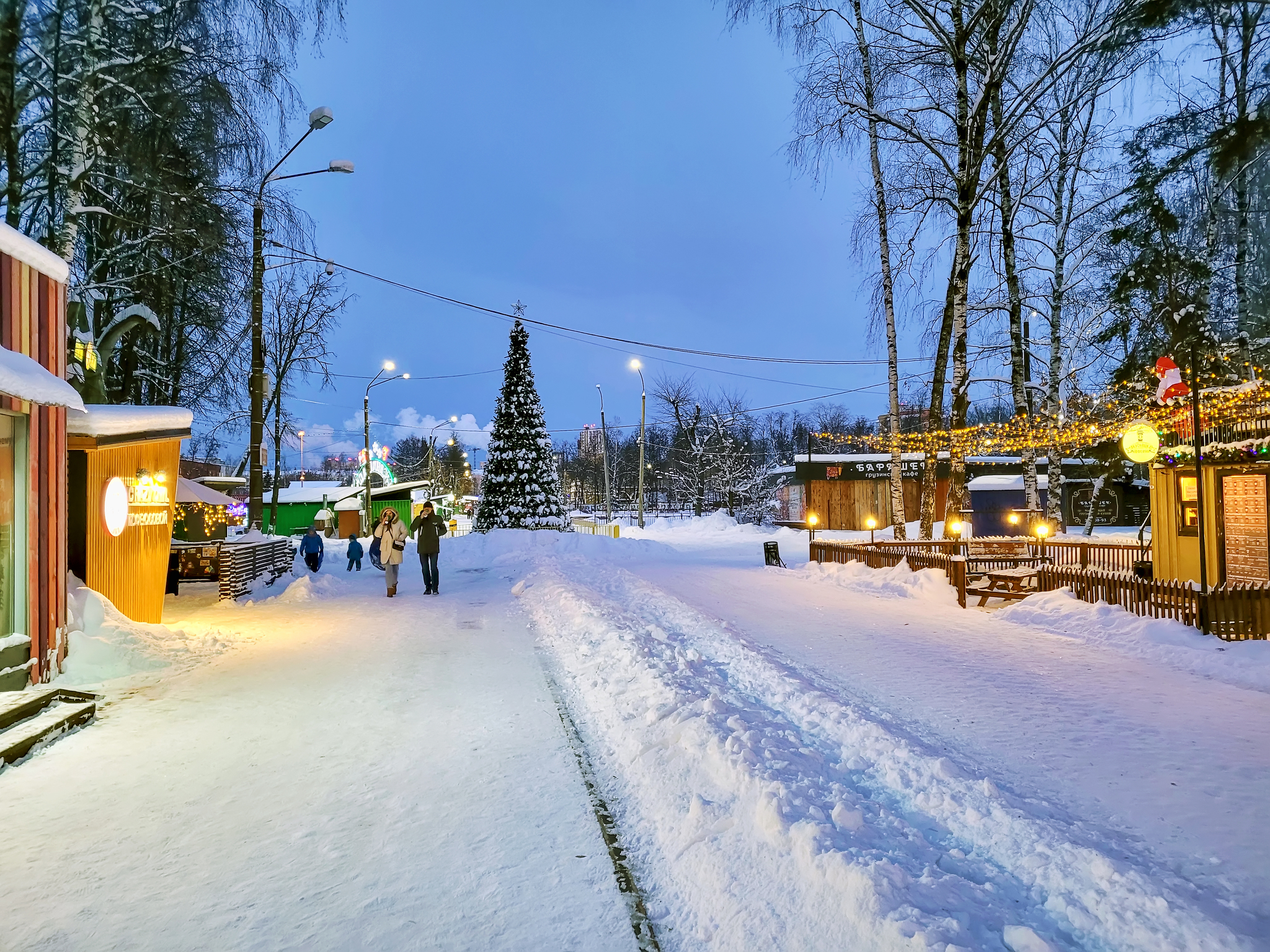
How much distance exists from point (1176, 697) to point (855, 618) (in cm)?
496

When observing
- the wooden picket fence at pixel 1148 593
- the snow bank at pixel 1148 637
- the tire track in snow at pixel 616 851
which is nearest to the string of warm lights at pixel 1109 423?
the wooden picket fence at pixel 1148 593

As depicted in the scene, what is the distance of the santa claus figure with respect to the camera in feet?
42.7

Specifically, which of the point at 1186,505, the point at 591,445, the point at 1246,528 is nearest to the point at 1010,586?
the point at 1186,505

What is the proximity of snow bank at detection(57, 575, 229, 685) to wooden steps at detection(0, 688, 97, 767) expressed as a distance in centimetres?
119

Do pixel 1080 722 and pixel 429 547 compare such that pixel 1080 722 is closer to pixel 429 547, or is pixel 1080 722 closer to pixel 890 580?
pixel 890 580

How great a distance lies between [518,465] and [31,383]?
25.0 m

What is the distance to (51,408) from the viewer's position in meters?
7.68

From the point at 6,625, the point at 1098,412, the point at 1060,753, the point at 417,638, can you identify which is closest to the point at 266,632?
the point at 417,638

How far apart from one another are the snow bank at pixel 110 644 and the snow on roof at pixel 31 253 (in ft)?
11.6

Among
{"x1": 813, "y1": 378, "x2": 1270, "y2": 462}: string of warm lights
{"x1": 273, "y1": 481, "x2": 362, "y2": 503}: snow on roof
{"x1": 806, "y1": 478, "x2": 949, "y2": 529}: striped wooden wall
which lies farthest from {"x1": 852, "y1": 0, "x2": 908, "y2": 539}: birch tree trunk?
{"x1": 273, "y1": 481, "x2": 362, "y2": 503}: snow on roof

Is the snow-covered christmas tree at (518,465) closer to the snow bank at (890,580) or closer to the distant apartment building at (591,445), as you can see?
the snow bank at (890,580)

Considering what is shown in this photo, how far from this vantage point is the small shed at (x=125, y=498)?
372 inches

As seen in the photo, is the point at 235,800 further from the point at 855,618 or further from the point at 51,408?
the point at 855,618

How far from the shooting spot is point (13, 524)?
7207 mm
